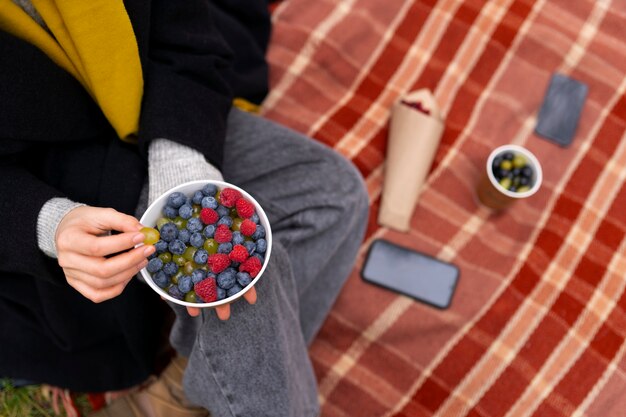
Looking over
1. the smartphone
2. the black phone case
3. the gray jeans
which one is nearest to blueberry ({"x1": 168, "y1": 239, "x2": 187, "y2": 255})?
the gray jeans

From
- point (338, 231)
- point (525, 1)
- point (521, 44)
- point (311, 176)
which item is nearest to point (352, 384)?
point (338, 231)

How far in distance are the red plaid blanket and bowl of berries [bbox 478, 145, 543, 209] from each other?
0.26ft

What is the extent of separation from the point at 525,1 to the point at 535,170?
47 centimetres

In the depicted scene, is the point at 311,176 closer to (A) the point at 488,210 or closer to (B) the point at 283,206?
(B) the point at 283,206

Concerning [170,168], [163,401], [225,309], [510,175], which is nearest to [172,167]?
[170,168]

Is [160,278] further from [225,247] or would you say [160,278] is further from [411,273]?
[411,273]

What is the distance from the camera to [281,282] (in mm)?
820

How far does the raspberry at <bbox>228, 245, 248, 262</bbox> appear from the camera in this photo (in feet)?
2.05

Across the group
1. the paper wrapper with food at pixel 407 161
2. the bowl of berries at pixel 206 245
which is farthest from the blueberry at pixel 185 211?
the paper wrapper with food at pixel 407 161

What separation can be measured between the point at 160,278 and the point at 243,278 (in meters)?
0.10

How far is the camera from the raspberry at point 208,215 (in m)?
0.64

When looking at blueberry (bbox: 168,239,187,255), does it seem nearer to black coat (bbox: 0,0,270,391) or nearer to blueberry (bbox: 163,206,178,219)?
blueberry (bbox: 163,206,178,219)

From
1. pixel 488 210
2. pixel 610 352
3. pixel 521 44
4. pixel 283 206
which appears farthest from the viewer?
pixel 521 44

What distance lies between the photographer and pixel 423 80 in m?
1.22
